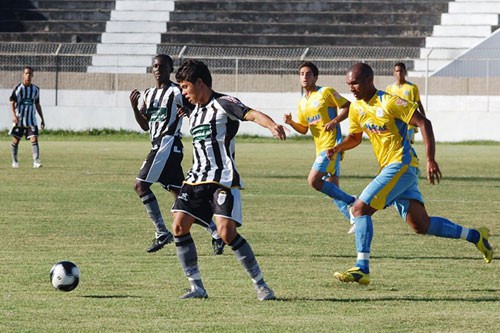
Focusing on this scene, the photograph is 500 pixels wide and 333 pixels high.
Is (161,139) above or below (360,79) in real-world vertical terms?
below

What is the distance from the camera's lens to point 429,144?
8883 mm

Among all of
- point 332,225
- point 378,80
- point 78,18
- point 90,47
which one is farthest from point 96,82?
point 332,225

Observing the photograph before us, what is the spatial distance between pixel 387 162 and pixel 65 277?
9.28 feet

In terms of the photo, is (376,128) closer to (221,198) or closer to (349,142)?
(349,142)

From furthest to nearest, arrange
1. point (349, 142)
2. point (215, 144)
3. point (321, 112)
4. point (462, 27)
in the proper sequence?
point (462, 27)
point (321, 112)
point (349, 142)
point (215, 144)

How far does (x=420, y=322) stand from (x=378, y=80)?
29.7 meters

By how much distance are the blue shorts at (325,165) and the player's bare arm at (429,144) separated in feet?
14.0

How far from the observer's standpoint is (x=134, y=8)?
1727 inches

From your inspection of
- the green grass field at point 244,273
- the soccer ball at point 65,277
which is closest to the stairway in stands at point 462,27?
the green grass field at point 244,273

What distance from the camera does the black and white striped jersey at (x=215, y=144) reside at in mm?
8211

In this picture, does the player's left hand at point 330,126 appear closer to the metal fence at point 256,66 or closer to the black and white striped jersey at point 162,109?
the black and white striped jersey at point 162,109

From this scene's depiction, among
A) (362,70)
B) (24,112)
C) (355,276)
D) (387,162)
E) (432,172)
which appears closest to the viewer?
(432,172)

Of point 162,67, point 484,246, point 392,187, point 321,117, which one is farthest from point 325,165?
point 392,187

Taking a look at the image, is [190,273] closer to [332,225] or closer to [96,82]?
[332,225]
